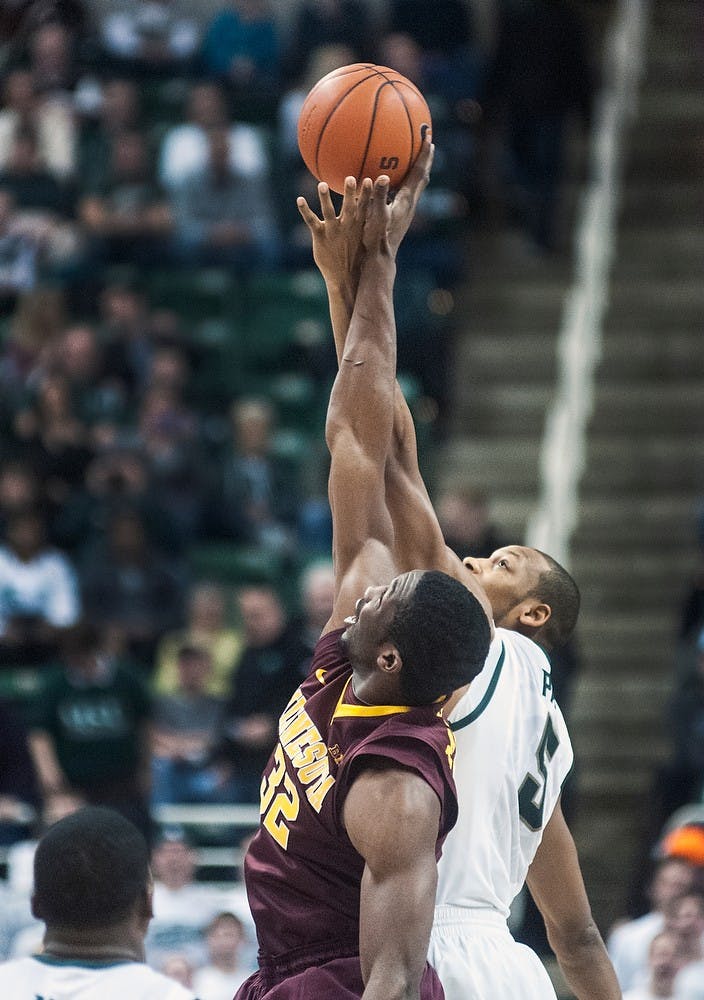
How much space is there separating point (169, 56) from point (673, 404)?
15.4 ft

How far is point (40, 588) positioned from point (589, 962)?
621 centimetres

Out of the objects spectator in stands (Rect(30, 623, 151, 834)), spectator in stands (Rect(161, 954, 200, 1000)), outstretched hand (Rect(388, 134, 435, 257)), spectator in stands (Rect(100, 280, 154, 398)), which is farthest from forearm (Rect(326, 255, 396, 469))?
spectator in stands (Rect(100, 280, 154, 398))

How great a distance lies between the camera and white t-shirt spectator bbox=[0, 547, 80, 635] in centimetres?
1023

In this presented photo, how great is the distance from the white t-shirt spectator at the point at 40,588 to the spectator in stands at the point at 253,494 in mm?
1031

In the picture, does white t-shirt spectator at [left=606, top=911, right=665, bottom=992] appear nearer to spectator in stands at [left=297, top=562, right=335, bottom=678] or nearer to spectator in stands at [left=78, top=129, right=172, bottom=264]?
spectator in stands at [left=297, top=562, right=335, bottom=678]

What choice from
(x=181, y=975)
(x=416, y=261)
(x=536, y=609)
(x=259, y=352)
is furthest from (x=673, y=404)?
(x=536, y=609)

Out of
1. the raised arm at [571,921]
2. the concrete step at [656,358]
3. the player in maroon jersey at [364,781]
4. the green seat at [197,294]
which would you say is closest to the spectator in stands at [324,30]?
the green seat at [197,294]

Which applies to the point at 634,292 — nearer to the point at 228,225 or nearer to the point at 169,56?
the point at 228,225

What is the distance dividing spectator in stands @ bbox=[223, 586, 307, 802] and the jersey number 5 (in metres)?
4.53

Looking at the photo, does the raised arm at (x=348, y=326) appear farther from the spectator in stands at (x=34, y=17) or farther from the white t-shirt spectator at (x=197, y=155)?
the white t-shirt spectator at (x=197, y=155)

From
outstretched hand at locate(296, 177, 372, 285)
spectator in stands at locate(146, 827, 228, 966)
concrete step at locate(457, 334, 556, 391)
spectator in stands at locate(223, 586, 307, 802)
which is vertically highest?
outstretched hand at locate(296, 177, 372, 285)

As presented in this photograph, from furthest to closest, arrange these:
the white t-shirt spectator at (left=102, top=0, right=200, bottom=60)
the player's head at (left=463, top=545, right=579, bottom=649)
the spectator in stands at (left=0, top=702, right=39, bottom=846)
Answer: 1. the white t-shirt spectator at (left=102, top=0, right=200, bottom=60)
2. the spectator in stands at (left=0, top=702, right=39, bottom=846)
3. the player's head at (left=463, top=545, right=579, bottom=649)

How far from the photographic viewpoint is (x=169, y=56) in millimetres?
13609

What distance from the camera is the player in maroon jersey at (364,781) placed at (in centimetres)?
340
